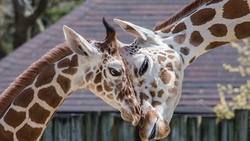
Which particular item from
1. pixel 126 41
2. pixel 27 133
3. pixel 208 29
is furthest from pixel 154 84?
pixel 126 41

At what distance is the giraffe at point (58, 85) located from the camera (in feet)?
21.6

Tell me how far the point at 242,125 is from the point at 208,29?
3146 mm

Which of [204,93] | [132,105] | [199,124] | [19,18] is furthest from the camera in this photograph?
[19,18]

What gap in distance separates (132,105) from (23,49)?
777 cm

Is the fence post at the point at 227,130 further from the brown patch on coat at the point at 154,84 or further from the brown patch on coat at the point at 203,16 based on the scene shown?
the brown patch on coat at the point at 154,84

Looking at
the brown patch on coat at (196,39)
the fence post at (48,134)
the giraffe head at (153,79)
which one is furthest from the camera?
the fence post at (48,134)

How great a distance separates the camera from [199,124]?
994cm

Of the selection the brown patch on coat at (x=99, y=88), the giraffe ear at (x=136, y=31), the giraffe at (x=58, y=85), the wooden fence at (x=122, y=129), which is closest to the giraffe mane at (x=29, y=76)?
the giraffe at (x=58, y=85)

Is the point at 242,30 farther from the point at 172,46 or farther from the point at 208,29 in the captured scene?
the point at 172,46

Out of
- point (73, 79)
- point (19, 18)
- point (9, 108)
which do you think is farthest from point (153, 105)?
point (19, 18)

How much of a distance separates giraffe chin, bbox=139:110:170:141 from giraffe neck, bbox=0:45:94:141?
0.54m

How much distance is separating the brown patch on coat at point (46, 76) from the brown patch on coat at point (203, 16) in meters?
1.17

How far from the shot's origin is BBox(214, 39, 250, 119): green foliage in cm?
1076

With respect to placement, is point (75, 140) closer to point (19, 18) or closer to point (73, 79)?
point (73, 79)
